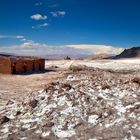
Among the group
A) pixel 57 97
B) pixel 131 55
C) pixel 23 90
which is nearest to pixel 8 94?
pixel 23 90

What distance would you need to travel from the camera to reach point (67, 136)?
6660 mm

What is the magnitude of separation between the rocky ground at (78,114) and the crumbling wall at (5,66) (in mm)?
10484

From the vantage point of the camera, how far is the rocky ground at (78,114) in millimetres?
6699

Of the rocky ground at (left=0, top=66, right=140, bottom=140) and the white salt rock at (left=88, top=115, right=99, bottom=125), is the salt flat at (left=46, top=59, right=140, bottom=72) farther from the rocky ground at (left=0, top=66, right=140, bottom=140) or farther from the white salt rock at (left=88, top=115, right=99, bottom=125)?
the white salt rock at (left=88, top=115, right=99, bottom=125)

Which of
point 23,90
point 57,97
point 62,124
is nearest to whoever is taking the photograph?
point 62,124

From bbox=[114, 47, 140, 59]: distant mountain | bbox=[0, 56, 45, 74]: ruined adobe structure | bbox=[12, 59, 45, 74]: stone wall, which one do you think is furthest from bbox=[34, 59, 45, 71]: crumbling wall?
bbox=[114, 47, 140, 59]: distant mountain

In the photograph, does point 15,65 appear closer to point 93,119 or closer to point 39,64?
point 39,64

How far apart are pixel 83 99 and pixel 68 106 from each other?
0.47 metres

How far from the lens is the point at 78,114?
7426 millimetres

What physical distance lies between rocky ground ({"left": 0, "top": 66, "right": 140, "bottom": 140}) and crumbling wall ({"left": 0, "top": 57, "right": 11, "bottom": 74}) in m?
10.5

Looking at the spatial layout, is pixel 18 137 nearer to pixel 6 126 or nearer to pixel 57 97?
pixel 6 126

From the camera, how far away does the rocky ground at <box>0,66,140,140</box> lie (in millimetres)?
6699

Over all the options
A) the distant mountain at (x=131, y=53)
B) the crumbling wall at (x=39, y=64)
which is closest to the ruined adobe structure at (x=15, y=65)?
the crumbling wall at (x=39, y=64)

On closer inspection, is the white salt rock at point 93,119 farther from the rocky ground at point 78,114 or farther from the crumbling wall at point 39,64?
the crumbling wall at point 39,64
